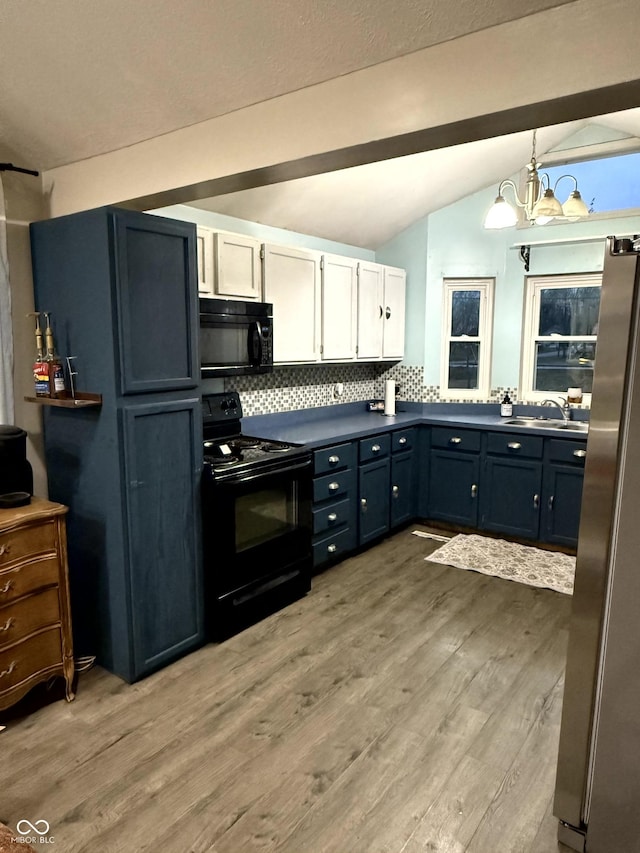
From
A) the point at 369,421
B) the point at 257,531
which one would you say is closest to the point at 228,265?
the point at 257,531

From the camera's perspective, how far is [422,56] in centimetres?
160

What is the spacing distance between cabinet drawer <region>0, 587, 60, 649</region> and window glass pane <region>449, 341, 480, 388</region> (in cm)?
362

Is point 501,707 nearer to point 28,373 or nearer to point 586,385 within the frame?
point 28,373

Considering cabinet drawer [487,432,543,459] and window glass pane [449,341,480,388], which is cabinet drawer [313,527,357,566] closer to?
cabinet drawer [487,432,543,459]

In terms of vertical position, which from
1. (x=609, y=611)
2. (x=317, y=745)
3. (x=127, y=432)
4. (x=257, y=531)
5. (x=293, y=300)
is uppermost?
(x=293, y=300)

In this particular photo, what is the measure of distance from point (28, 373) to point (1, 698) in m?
1.40

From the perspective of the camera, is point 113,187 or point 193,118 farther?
point 113,187

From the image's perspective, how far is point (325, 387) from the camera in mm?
4574

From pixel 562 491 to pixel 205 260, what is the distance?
2885 millimetres

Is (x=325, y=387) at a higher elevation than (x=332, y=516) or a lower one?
higher

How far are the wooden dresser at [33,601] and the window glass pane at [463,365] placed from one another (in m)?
3.55

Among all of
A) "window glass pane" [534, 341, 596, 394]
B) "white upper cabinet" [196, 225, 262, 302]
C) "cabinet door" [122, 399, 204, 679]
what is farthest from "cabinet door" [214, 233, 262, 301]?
"window glass pane" [534, 341, 596, 394]

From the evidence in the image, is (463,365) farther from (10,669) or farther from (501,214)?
(10,669)

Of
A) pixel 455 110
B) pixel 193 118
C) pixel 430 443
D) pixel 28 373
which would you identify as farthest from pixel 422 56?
pixel 430 443
